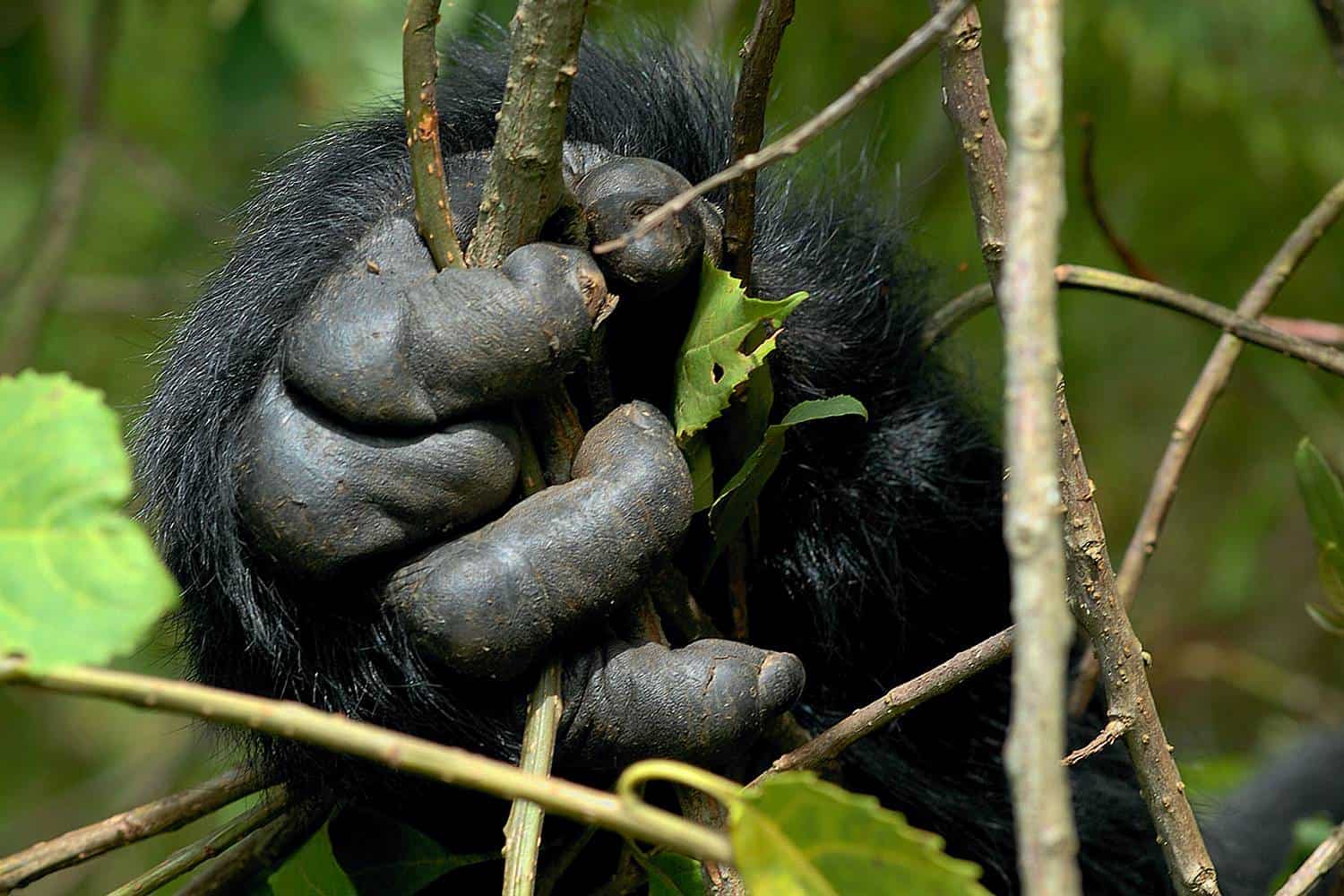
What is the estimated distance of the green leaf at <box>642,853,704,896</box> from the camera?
804 mm

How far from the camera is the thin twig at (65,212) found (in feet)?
6.23

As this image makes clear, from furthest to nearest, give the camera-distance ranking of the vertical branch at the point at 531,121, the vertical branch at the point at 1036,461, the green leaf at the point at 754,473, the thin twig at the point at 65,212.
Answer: the thin twig at the point at 65,212, the green leaf at the point at 754,473, the vertical branch at the point at 531,121, the vertical branch at the point at 1036,461

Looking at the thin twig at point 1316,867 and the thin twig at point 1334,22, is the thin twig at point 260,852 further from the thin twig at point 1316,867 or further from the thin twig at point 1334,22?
the thin twig at point 1334,22

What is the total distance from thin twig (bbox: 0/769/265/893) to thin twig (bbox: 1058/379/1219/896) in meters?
0.54

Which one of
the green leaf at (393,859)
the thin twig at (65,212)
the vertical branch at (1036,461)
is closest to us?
the vertical branch at (1036,461)

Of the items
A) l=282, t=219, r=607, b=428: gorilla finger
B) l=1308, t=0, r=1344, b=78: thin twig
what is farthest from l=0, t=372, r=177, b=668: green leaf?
l=1308, t=0, r=1344, b=78: thin twig

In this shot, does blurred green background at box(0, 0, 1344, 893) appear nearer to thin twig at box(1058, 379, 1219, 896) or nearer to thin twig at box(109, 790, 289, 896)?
thin twig at box(1058, 379, 1219, 896)

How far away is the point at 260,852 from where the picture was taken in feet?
3.21

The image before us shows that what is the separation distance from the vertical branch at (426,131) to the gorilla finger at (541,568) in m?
0.14

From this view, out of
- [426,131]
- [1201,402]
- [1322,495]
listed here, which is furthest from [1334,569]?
[426,131]

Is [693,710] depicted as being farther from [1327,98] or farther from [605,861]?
[1327,98]

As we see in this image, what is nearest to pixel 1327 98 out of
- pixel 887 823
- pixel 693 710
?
pixel 693 710

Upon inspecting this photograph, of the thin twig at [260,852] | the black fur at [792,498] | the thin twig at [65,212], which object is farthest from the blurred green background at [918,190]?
the thin twig at [260,852]

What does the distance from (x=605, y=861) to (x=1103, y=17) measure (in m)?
1.41
